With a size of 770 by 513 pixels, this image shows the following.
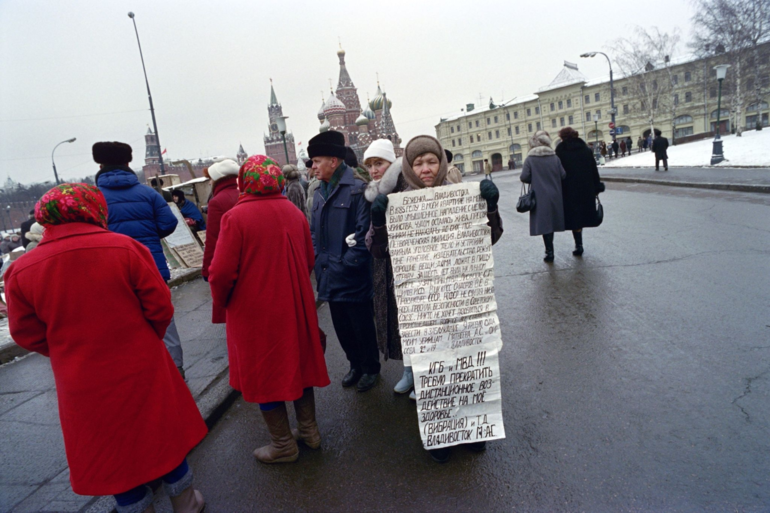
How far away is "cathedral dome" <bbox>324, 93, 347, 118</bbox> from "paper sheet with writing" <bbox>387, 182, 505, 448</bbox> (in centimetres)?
6773

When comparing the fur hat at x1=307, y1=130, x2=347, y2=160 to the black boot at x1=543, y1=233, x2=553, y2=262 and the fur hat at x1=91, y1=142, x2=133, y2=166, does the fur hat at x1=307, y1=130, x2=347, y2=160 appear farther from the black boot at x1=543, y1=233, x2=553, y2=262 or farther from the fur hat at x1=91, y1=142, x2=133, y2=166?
the black boot at x1=543, y1=233, x2=553, y2=262

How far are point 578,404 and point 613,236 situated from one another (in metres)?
6.39

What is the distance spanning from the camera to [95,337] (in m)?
2.20

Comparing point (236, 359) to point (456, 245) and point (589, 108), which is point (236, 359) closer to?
point (456, 245)

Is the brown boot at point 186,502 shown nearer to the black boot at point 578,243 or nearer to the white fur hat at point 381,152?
the white fur hat at point 381,152

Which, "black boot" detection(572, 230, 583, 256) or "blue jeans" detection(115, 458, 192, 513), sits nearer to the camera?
"blue jeans" detection(115, 458, 192, 513)

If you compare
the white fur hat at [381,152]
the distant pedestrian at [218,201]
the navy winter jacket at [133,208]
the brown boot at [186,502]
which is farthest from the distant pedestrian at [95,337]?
the white fur hat at [381,152]

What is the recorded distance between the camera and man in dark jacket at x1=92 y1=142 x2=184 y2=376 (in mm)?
3969

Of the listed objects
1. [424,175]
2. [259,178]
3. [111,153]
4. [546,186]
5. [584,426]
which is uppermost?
[111,153]

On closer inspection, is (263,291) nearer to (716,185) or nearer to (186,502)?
(186,502)

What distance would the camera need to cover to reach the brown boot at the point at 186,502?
8.47ft

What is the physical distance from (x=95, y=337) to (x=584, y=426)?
9.45ft

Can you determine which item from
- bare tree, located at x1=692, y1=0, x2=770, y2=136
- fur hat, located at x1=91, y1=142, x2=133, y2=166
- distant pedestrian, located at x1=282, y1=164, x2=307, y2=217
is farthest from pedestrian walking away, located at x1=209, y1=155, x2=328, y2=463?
bare tree, located at x1=692, y1=0, x2=770, y2=136

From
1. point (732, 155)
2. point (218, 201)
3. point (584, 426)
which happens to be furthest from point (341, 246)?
point (732, 155)
